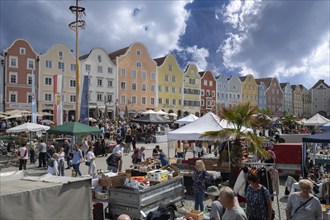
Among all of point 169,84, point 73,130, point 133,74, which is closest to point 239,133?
point 73,130

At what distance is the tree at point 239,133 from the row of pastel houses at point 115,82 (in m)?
14.7

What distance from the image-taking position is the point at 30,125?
20.9 m

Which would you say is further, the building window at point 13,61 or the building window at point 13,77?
the building window at point 13,61

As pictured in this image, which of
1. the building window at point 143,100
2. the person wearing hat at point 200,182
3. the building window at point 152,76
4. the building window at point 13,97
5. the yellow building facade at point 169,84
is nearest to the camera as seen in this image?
the person wearing hat at point 200,182

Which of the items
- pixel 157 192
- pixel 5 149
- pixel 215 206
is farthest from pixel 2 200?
pixel 5 149

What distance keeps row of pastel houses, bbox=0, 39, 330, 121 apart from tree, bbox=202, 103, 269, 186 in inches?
577

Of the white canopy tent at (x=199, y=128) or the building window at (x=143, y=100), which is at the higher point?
the building window at (x=143, y=100)

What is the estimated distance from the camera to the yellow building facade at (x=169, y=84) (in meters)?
63.5

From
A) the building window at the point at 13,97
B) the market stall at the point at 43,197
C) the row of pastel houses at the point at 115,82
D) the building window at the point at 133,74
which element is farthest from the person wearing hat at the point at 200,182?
the building window at the point at 133,74

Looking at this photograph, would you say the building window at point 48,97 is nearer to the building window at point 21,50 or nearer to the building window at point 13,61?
the building window at point 13,61

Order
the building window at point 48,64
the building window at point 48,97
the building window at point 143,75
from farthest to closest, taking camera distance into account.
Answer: the building window at point 143,75 < the building window at point 48,64 < the building window at point 48,97

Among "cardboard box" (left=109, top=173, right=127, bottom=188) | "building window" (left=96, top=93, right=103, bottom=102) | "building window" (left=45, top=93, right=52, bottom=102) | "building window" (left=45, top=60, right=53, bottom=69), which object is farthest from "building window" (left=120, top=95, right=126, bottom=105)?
"cardboard box" (left=109, top=173, right=127, bottom=188)

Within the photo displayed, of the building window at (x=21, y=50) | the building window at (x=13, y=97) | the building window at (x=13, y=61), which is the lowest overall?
the building window at (x=13, y=97)

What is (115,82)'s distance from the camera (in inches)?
2210
